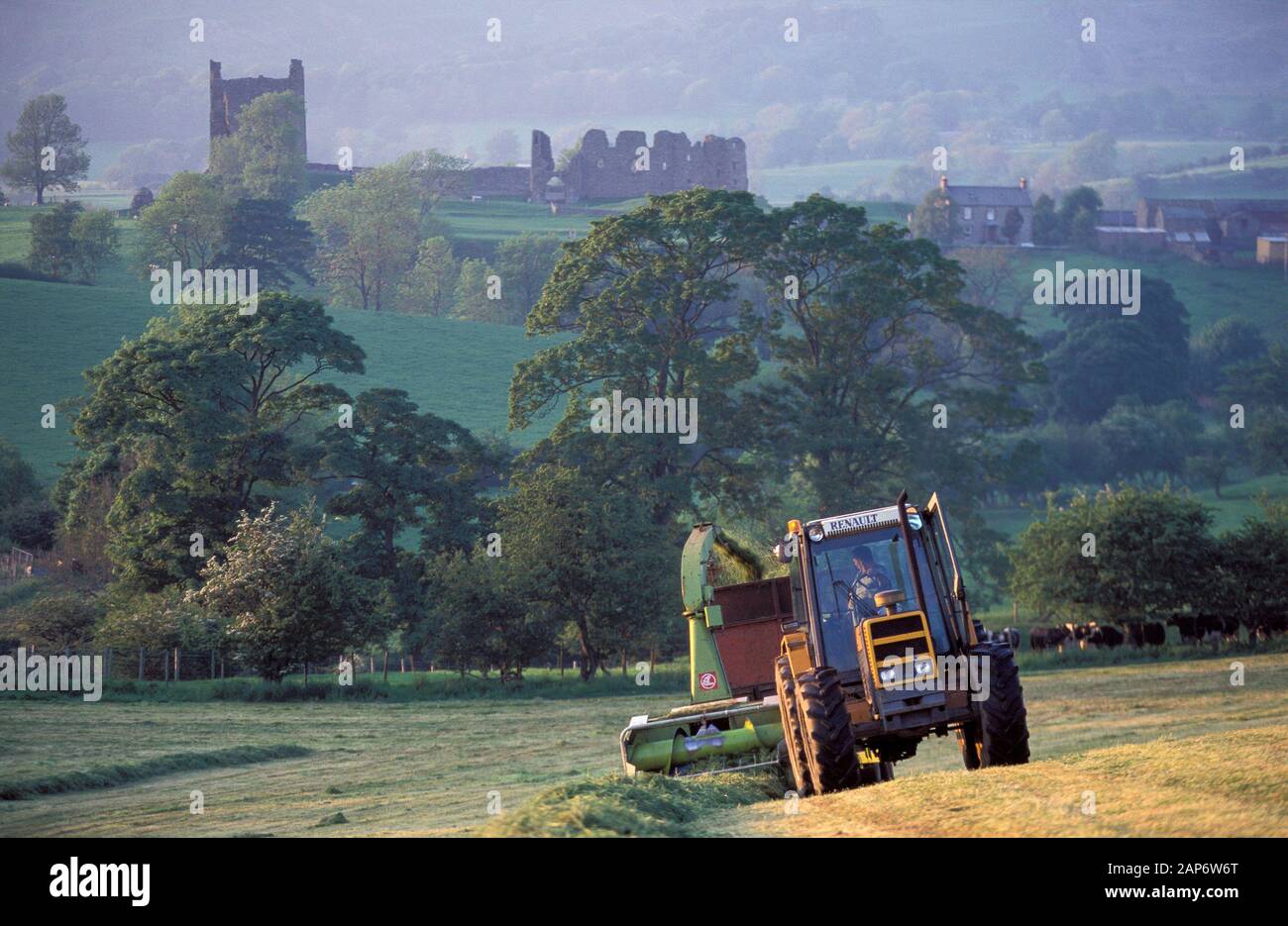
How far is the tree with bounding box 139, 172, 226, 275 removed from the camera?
433 feet

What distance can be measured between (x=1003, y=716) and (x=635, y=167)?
174m

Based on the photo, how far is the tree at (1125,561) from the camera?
53.5m

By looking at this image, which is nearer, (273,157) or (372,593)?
(372,593)

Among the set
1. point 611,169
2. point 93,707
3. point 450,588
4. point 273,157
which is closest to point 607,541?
point 450,588

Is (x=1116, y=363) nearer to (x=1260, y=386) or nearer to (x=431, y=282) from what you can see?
(x=1260, y=386)

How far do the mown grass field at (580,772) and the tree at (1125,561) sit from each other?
22.3ft

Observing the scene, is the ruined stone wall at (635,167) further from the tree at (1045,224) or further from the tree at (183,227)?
the tree at (183,227)

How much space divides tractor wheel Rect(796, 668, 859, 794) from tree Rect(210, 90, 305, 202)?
533 ft

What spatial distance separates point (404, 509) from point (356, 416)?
13.6ft

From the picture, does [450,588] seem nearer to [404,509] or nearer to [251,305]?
[404,509]

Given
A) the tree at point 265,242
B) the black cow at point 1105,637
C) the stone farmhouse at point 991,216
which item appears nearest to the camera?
the black cow at point 1105,637

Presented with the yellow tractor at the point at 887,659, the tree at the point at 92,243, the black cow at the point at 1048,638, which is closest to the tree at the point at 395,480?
the black cow at the point at 1048,638

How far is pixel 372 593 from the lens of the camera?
4959 centimetres

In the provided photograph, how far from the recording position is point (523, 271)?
139000 millimetres
